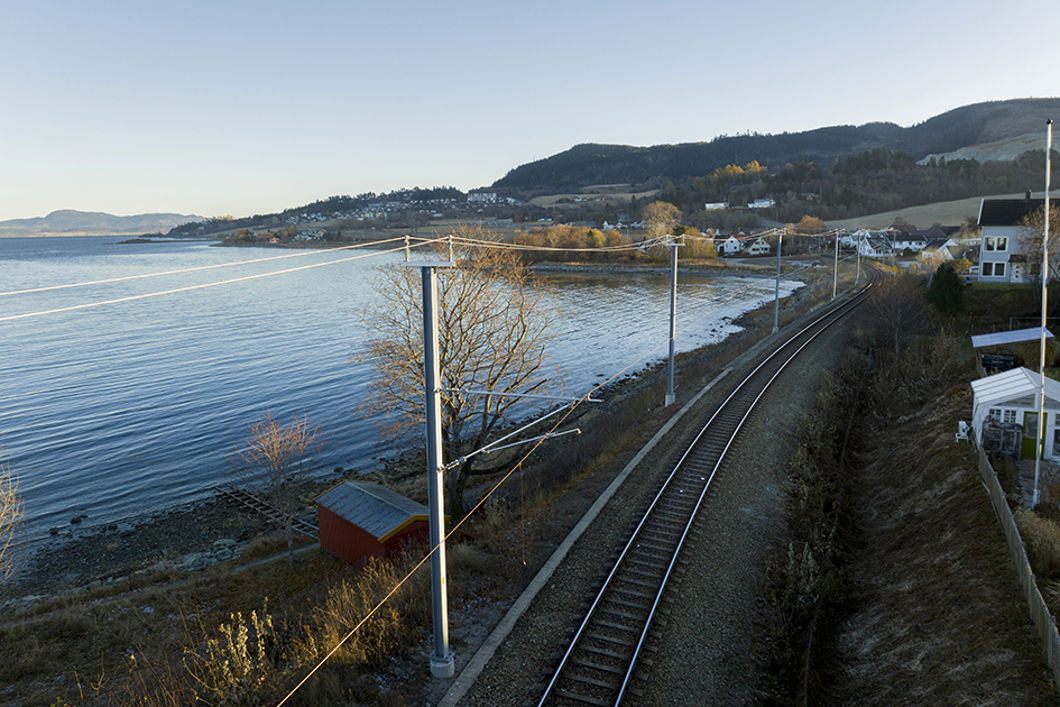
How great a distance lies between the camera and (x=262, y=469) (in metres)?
30.2

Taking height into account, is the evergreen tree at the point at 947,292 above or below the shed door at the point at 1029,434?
above

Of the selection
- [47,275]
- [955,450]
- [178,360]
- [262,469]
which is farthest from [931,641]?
[47,275]

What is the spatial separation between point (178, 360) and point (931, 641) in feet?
174

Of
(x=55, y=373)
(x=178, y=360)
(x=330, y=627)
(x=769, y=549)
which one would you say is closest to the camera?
(x=330, y=627)

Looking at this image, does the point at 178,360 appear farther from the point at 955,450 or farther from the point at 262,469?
the point at 955,450

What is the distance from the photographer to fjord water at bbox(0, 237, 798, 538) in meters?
30.5

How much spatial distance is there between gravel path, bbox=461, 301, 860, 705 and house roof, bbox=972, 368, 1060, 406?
680 centimetres

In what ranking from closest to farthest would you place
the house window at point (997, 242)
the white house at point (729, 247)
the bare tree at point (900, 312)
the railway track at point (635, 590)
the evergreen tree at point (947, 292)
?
the railway track at point (635, 590), the bare tree at point (900, 312), the evergreen tree at point (947, 292), the house window at point (997, 242), the white house at point (729, 247)

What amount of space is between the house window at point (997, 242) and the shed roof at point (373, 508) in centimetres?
4482

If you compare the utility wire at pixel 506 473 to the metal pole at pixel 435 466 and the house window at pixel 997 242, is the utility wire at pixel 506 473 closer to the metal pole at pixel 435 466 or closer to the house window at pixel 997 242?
the metal pole at pixel 435 466

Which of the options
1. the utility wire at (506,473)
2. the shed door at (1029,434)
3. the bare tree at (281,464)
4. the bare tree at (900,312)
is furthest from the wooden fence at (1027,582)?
the bare tree at (900,312)

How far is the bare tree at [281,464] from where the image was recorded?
897 inches

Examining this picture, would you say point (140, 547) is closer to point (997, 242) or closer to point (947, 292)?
point (947, 292)

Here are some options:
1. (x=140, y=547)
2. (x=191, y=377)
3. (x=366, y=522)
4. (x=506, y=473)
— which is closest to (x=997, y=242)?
(x=506, y=473)
